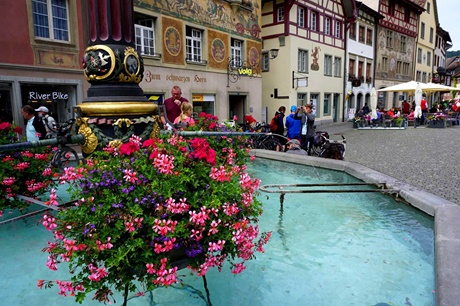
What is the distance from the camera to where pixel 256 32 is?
18953 mm

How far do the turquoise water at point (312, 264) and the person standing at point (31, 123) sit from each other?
5.75 feet

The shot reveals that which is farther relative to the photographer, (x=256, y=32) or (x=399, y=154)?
(x=256, y=32)

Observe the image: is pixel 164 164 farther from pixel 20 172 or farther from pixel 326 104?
pixel 326 104

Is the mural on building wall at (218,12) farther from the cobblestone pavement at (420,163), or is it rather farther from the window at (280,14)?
the cobblestone pavement at (420,163)

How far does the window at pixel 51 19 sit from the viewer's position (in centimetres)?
1014

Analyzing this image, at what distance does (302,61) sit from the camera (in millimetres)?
23062

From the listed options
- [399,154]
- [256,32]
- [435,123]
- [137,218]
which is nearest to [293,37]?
[256,32]

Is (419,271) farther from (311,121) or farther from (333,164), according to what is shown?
(311,121)

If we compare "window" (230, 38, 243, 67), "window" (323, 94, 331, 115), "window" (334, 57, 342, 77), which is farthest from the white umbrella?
"window" (230, 38, 243, 67)

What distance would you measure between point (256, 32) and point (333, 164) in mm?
14132

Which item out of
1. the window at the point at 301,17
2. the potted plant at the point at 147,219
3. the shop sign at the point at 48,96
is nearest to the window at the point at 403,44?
the window at the point at 301,17

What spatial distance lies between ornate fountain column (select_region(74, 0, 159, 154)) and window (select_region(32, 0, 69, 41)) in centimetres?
839

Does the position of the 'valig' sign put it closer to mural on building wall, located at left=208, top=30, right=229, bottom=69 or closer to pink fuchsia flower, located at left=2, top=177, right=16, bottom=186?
mural on building wall, located at left=208, top=30, right=229, bottom=69

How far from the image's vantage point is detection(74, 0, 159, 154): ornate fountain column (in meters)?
3.17
